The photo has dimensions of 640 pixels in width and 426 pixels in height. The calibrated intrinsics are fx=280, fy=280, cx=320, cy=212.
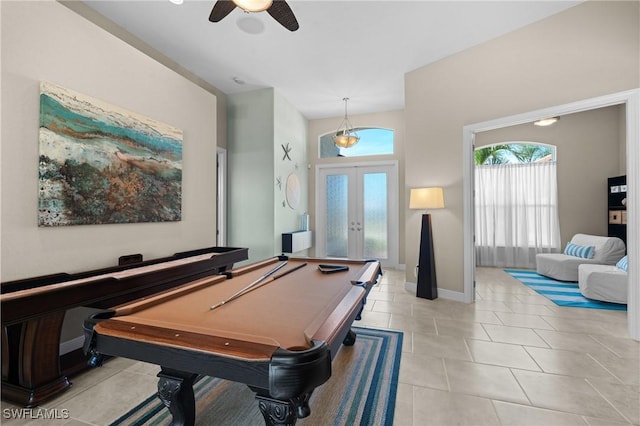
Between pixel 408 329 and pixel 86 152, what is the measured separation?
3512 mm

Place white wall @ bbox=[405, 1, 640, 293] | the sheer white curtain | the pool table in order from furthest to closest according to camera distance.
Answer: the sheer white curtain
white wall @ bbox=[405, 1, 640, 293]
the pool table

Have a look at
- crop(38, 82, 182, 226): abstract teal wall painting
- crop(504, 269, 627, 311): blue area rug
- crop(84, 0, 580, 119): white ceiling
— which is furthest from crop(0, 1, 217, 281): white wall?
crop(504, 269, 627, 311): blue area rug

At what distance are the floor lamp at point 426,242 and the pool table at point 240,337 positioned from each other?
7.97 feet

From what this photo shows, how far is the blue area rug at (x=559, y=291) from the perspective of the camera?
12.1 feet

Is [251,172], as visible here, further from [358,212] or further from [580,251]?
[580,251]

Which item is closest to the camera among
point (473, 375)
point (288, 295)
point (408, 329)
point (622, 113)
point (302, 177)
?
point (288, 295)

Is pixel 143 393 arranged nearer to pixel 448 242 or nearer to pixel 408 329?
pixel 408 329

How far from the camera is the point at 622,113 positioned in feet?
17.0

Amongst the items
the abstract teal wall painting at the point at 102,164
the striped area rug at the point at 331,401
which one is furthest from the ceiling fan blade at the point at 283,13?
the striped area rug at the point at 331,401

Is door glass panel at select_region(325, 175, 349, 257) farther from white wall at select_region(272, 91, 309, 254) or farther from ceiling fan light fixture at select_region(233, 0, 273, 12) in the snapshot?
ceiling fan light fixture at select_region(233, 0, 273, 12)

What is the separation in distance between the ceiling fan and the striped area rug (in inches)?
109

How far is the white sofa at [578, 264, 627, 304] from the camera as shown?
12.0 feet

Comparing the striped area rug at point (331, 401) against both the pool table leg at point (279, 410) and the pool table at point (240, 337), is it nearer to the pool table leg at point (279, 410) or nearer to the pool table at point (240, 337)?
the pool table at point (240, 337)

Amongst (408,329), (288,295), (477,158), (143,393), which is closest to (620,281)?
(408,329)
